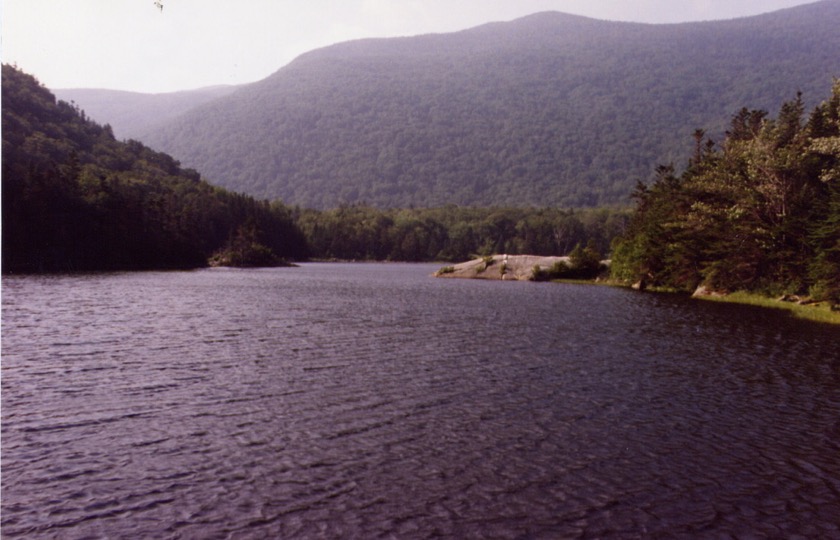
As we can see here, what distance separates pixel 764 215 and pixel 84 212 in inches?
4897

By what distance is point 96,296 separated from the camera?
6253cm

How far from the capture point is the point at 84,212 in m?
125

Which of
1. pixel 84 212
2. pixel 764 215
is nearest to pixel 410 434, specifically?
pixel 764 215

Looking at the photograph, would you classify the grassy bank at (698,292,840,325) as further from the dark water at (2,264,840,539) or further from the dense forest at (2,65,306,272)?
the dense forest at (2,65,306,272)

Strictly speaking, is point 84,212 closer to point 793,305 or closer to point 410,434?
point 410,434

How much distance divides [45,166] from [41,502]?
Result: 16195 cm

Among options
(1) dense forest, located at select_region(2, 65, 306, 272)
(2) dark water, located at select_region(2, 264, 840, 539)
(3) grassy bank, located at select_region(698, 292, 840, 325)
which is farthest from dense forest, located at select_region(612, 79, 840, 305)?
(1) dense forest, located at select_region(2, 65, 306, 272)

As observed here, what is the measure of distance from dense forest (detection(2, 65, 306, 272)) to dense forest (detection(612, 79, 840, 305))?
4362 inches

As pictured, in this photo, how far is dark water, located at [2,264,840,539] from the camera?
1445 centimetres

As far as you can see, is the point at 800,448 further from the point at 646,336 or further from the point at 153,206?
the point at 153,206

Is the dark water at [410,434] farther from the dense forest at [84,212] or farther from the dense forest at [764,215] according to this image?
the dense forest at [84,212]

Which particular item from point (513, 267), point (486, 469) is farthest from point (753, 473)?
point (513, 267)

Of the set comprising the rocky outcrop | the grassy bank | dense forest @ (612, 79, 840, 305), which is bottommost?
the grassy bank

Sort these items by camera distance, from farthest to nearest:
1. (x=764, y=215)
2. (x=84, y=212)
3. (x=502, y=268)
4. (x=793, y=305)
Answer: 1. (x=502, y=268)
2. (x=84, y=212)
3. (x=764, y=215)
4. (x=793, y=305)
